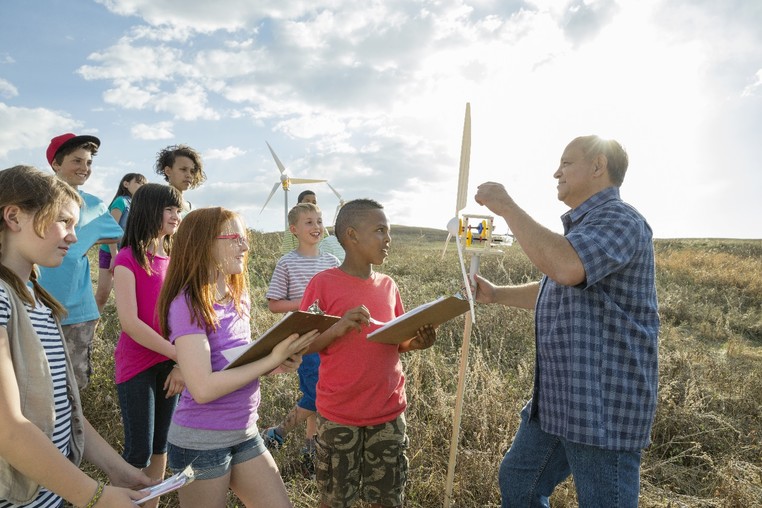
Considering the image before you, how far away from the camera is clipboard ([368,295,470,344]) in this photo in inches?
89.2

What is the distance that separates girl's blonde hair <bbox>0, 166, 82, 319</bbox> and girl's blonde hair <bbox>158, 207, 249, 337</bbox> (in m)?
0.59

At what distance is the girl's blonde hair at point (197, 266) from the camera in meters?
2.22

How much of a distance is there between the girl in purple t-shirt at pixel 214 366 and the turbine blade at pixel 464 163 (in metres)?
1.16

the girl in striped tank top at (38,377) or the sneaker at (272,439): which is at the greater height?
the girl in striped tank top at (38,377)

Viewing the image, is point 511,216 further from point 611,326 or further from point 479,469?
point 479,469

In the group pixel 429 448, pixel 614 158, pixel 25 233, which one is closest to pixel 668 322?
pixel 429 448

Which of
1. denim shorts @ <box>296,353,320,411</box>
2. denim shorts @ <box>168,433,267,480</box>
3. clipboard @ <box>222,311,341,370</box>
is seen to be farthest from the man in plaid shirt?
denim shorts @ <box>296,353,320,411</box>

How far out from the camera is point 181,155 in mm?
4445

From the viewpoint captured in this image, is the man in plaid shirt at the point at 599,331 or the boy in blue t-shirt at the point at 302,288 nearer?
the man in plaid shirt at the point at 599,331

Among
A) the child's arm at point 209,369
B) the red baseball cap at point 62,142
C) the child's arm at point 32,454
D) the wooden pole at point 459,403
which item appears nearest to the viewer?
the child's arm at point 32,454

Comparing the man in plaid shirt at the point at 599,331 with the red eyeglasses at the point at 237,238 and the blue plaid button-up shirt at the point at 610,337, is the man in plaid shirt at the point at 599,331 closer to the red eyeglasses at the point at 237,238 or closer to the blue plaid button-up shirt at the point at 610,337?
the blue plaid button-up shirt at the point at 610,337

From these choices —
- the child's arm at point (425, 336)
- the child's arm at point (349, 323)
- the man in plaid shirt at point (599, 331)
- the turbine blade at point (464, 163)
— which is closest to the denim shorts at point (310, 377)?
the child's arm at point (425, 336)

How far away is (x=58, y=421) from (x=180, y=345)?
50 cm

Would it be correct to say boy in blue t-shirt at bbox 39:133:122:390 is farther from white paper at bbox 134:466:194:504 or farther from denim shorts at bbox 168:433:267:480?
white paper at bbox 134:466:194:504
